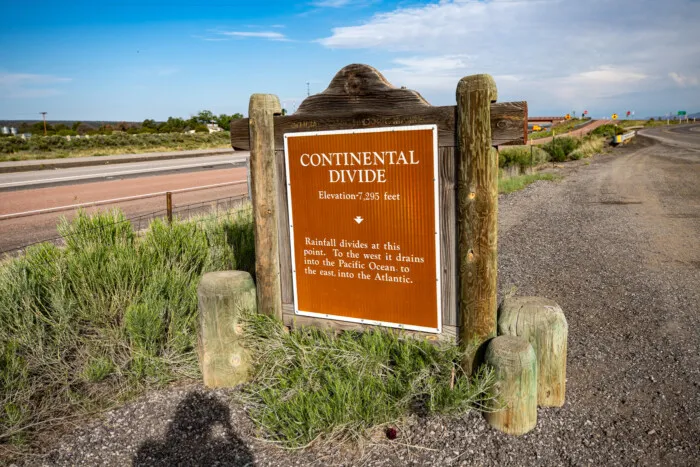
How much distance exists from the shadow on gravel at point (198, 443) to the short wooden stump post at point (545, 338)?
1.84 metres

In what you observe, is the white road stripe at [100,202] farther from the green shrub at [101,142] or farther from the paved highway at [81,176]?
the green shrub at [101,142]

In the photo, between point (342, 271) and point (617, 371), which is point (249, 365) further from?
point (617, 371)

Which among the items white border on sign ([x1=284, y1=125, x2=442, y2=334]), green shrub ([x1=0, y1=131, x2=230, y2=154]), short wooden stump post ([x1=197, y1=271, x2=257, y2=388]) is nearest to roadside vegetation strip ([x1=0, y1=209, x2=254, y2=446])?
short wooden stump post ([x1=197, y1=271, x2=257, y2=388])

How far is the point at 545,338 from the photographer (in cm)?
360

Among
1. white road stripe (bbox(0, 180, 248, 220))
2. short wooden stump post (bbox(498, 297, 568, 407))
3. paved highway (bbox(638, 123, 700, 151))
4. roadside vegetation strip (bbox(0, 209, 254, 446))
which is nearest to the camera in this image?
short wooden stump post (bbox(498, 297, 568, 407))

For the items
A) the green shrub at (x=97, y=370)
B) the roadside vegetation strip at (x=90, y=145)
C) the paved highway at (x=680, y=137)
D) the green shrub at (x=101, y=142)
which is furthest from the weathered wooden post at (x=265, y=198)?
the green shrub at (x=101, y=142)

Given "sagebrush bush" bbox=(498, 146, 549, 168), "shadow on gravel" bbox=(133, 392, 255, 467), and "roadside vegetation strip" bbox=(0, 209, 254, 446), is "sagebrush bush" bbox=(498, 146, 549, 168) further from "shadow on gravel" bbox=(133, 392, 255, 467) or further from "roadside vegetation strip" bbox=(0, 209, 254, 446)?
"shadow on gravel" bbox=(133, 392, 255, 467)

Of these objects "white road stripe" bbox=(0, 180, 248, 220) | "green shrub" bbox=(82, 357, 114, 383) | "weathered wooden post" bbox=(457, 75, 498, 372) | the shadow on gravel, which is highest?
"weathered wooden post" bbox=(457, 75, 498, 372)

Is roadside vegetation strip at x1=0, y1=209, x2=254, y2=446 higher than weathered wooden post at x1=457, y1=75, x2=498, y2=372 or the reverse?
the reverse

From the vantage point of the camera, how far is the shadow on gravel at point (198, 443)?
323cm

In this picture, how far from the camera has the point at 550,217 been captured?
1116 centimetres

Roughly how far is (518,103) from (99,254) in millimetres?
3570

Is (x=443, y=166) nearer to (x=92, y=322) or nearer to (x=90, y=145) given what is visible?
(x=92, y=322)

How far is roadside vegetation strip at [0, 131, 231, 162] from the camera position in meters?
33.4
